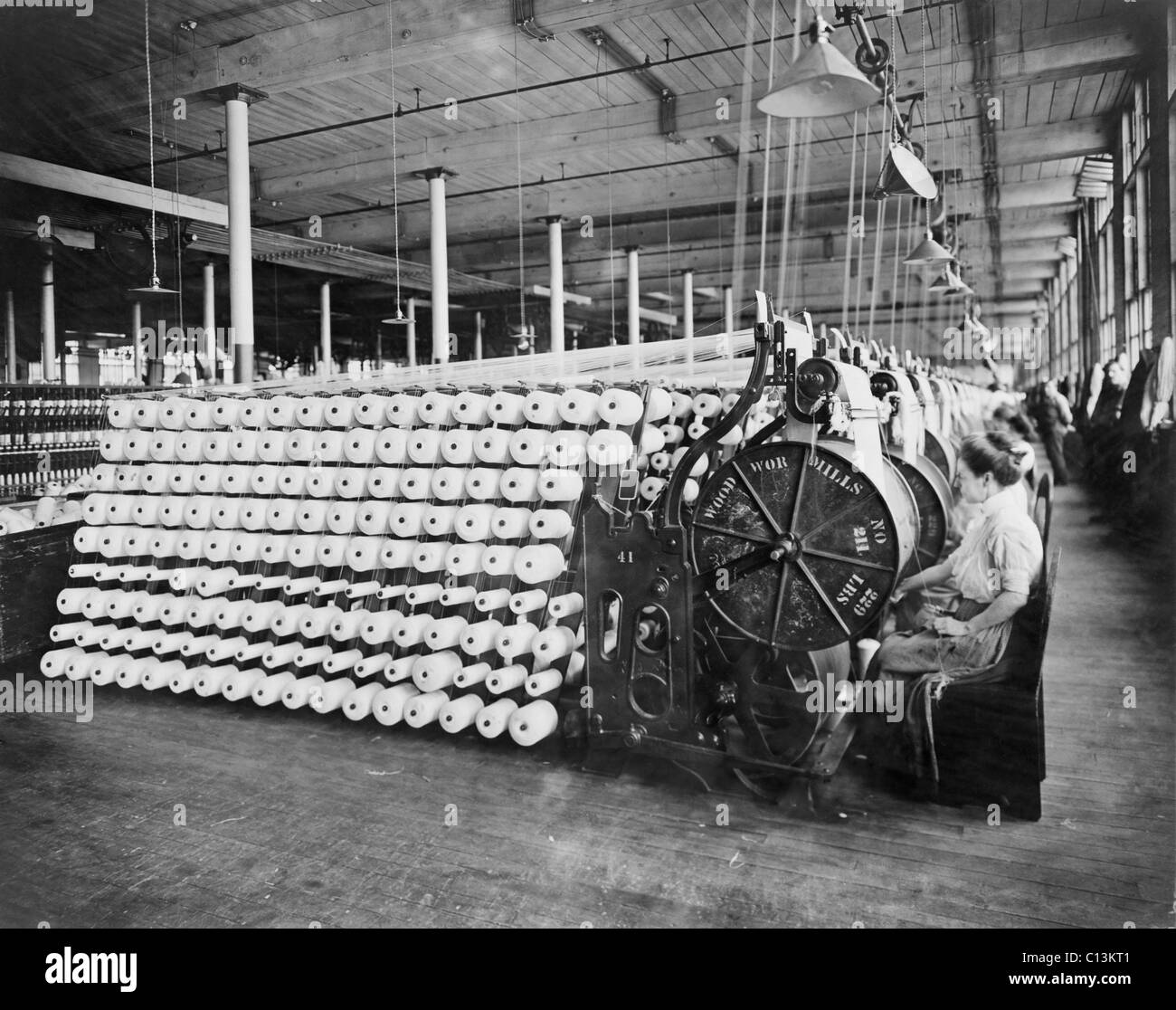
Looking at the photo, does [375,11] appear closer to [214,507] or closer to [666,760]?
[214,507]

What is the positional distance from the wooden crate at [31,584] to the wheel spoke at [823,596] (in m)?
4.60

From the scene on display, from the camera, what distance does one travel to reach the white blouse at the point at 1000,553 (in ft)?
11.4

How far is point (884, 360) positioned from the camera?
573 cm

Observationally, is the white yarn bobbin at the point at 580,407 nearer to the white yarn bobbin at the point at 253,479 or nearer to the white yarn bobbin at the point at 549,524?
the white yarn bobbin at the point at 549,524

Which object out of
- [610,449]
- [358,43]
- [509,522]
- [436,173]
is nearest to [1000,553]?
[610,449]

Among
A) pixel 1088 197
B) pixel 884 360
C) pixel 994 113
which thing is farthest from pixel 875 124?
pixel 884 360

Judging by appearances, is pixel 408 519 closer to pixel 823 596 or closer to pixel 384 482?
pixel 384 482

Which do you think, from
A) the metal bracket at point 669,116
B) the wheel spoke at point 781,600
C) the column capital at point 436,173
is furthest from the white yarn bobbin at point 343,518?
the column capital at point 436,173

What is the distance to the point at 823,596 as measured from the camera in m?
3.41

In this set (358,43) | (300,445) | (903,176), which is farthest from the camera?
(358,43)

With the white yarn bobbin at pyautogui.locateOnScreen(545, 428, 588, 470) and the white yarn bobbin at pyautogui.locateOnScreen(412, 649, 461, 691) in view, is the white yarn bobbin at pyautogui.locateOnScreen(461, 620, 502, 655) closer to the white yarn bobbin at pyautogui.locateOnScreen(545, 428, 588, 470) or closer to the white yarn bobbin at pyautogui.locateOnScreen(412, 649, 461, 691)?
the white yarn bobbin at pyautogui.locateOnScreen(412, 649, 461, 691)

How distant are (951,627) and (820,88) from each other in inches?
92.5

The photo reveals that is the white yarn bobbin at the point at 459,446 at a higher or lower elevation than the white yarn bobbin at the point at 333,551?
higher

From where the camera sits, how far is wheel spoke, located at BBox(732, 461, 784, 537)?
349 centimetres
